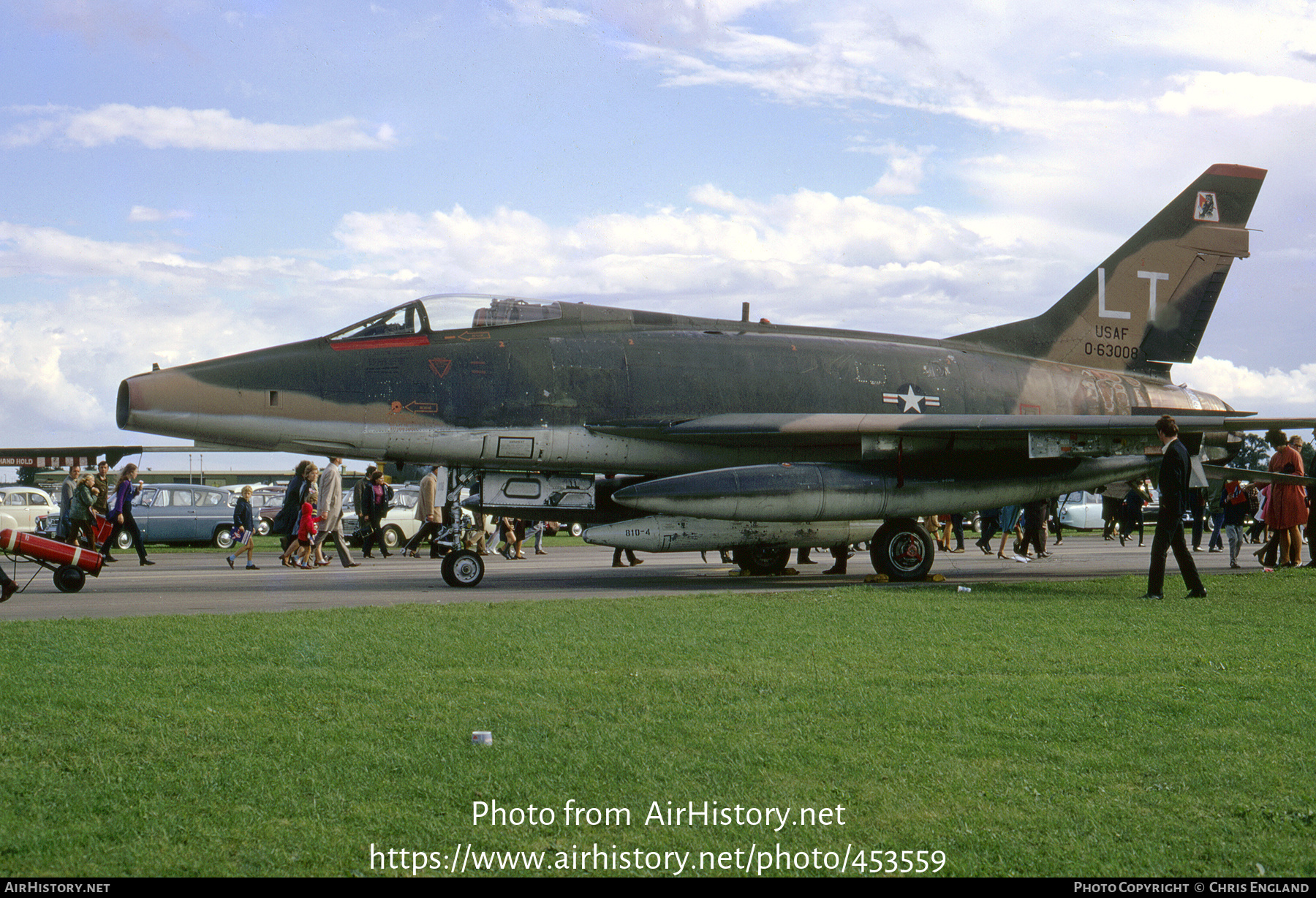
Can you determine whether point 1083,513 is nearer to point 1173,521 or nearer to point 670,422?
point 670,422

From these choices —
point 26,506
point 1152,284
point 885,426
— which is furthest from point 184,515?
point 1152,284

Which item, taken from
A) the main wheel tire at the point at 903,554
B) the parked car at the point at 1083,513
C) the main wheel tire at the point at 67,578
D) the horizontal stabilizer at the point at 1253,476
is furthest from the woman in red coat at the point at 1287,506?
the parked car at the point at 1083,513

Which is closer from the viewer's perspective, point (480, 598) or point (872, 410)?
point (480, 598)

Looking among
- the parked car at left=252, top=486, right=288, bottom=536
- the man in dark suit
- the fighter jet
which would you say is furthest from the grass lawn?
the parked car at left=252, top=486, right=288, bottom=536

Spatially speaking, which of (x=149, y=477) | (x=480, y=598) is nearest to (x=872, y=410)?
(x=480, y=598)

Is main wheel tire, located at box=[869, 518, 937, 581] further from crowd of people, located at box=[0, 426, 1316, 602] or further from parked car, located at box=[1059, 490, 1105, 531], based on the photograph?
parked car, located at box=[1059, 490, 1105, 531]

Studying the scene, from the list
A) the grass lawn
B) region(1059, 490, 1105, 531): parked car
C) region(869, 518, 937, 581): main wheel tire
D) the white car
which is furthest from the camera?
region(1059, 490, 1105, 531): parked car

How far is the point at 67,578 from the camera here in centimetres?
1297

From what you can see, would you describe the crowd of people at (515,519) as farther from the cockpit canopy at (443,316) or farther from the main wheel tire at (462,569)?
the cockpit canopy at (443,316)

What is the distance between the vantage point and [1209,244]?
1802 cm

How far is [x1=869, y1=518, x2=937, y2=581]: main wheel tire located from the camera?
14.5 m

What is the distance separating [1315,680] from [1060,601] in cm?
437

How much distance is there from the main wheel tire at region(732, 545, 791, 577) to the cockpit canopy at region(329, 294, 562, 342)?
4.75 metres

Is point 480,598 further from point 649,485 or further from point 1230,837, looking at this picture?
point 1230,837
